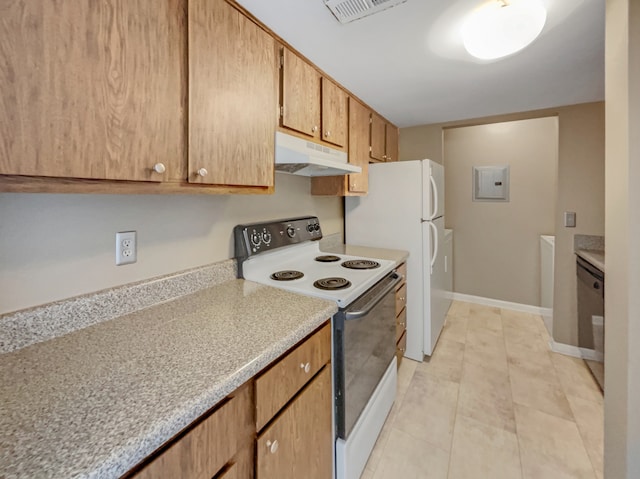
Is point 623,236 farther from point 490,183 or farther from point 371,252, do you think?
point 490,183

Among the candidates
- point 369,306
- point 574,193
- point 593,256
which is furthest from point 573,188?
point 369,306

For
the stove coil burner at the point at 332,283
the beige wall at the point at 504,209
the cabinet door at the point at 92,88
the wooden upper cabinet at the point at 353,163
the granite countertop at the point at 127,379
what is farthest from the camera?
the beige wall at the point at 504,209

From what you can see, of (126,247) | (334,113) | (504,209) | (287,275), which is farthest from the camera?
(504,209)

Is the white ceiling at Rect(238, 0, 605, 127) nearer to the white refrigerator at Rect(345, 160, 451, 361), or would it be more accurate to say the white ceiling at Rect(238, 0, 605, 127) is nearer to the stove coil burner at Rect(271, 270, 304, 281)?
the white refrigerator at Rect(345, 160, 451, 361)

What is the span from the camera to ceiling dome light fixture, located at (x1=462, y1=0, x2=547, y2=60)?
1.17 m

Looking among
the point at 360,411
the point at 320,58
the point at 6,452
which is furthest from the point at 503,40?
the point at 6,452

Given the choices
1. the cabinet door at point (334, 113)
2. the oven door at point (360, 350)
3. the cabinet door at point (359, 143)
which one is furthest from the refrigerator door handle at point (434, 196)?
the oven door at point (360, 350)

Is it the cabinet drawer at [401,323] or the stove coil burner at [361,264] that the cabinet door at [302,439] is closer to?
the stove coil burner at [361,264]

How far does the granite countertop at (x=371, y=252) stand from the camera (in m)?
2.15

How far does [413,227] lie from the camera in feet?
7.70

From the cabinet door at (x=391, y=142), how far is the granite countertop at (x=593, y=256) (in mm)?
1804

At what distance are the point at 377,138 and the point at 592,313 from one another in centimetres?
219

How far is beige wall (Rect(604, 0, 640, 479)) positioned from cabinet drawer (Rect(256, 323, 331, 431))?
3.31 feet

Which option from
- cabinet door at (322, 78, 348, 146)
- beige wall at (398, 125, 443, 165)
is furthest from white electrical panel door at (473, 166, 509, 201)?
cabinet door at (322, 78, 348, 146)
